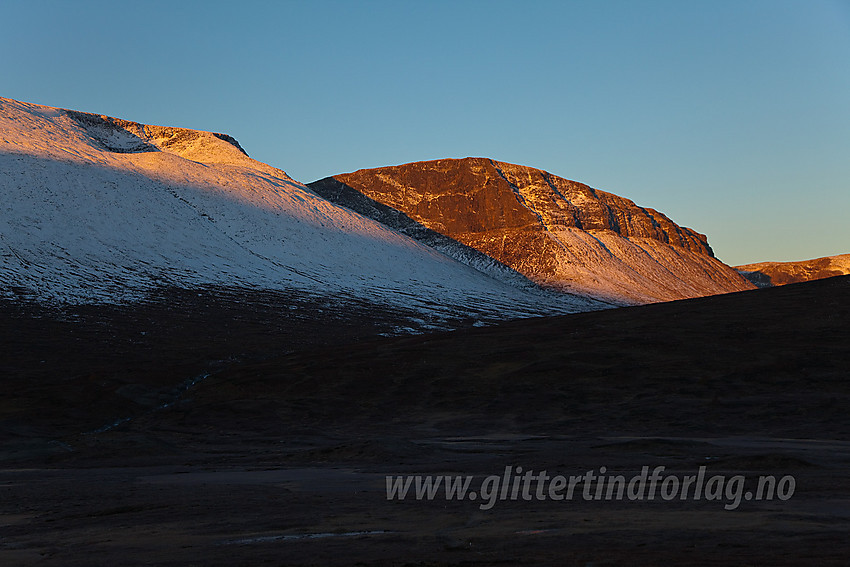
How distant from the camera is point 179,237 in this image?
13088 cm

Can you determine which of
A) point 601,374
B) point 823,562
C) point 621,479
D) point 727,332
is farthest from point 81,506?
point 727,332

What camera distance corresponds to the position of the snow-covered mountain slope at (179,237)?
110 meters

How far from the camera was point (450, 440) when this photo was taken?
34281mm

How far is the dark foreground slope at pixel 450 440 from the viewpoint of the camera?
39.6ft

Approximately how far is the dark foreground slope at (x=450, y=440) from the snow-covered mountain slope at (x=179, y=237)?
102ft

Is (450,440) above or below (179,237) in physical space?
below

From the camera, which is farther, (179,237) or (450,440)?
(179,237)

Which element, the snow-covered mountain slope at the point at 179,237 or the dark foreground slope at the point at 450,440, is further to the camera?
the snow-covered mountain slope at the point at 179,237

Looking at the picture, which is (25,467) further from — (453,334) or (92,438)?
(453,334)

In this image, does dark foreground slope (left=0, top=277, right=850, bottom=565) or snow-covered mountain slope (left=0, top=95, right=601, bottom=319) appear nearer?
dark foreground slope (left=0, top=277, right=850, bottom=565)

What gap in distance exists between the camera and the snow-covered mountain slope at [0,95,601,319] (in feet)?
360

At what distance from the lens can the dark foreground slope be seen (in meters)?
12.1

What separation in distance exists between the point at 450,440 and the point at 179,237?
10585cm

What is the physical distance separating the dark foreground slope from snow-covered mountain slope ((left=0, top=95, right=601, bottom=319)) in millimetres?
30964
